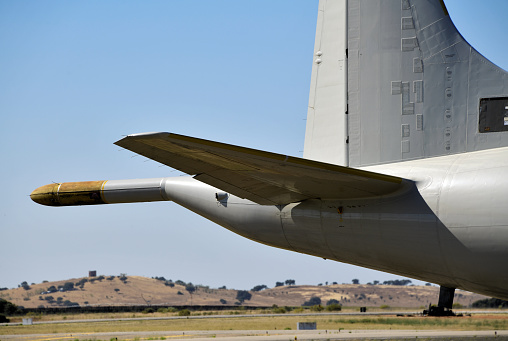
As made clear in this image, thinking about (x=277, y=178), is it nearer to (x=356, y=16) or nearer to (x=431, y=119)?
(x=431, y=119)

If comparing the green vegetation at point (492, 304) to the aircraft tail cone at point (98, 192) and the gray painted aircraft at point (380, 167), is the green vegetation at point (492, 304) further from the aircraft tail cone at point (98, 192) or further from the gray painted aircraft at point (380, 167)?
the aircraft tail cone at point (98, 192)

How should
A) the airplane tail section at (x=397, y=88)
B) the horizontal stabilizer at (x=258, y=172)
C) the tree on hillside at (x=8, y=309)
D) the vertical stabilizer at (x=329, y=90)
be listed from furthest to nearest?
the tree on hillside at (x=8, y=309) < the vertical stabilizer at (x=329, y=90) < the airplane tail section at (x=397, y=88) < the horizontal stabilizer at (x=258, y=172)

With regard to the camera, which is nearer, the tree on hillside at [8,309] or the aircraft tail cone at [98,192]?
the aircraft tail cone at [98,192]

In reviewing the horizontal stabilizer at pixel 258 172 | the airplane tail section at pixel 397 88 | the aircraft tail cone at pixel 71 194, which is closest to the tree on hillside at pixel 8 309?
the aircraft tail cone at pixel 71 194

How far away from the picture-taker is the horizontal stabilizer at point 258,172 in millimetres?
8719

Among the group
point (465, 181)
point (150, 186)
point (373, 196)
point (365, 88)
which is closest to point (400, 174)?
point (373, 196)

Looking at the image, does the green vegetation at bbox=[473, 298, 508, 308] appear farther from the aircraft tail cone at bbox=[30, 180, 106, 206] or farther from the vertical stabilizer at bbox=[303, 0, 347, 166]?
the aircraft tail cone at bbox=[30, 180, 106, 206]

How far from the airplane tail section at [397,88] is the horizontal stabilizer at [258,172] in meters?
1.64

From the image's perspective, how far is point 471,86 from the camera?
1142 cm

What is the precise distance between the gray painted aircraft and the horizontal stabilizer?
31 millimetres

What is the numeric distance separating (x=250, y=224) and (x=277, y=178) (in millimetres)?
2735

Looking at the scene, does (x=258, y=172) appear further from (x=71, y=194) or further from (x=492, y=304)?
(x=492, y=304)

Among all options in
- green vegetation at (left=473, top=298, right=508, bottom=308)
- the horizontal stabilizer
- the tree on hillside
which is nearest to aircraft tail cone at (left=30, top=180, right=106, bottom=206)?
the horizontal stabilizer

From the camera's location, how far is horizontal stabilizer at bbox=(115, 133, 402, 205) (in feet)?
28.6
